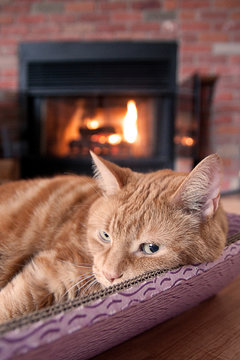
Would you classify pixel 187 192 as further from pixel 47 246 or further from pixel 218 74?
pixel 218 74

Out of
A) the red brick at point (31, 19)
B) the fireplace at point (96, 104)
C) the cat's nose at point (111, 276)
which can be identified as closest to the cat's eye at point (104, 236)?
the cat's nose at point (111, 276)

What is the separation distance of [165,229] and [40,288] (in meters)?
0.37

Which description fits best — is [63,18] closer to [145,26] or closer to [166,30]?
[145,26]

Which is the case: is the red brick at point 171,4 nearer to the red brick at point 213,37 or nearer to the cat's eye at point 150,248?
the red brick at point 213,37

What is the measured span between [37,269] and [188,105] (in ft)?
8.87

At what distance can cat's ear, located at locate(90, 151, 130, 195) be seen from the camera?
3.18 ft

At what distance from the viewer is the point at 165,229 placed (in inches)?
33.1

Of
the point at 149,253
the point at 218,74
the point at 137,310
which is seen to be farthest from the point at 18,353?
the point at 218,74

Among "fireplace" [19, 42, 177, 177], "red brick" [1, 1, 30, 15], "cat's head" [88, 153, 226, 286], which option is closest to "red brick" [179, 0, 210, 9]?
"fireplace" [19, 42, 177, 177]

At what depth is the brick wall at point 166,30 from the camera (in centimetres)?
339

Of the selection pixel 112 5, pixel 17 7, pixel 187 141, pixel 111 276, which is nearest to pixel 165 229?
pixel 111 276

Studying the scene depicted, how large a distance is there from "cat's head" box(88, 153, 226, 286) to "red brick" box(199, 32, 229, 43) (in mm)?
2948

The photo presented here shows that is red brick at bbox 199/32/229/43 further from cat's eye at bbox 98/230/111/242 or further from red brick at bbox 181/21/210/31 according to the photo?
cat's eye at bbox 98/230/111/242

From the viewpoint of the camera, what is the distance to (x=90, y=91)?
3451 millimetres
